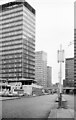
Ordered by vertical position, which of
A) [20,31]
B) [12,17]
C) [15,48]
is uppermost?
A: [12,17]

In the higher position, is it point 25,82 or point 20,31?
point 20,31

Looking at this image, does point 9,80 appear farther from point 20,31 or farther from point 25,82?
point 20,31

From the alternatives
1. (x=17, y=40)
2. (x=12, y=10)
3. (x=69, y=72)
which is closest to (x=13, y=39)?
(x=17, y=40)

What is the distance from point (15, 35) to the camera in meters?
147

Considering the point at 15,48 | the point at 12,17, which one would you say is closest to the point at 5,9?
the point at 12,17

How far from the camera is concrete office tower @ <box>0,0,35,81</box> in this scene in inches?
5620

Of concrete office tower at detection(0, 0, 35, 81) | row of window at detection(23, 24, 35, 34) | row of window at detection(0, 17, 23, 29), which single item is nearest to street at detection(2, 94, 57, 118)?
concrete office tower at detection(0, 0, 35, 81)

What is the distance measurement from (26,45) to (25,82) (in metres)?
23.2

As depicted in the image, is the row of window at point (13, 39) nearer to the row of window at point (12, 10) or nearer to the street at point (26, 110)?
the row of window at point (12, 10)

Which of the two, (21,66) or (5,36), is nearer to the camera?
(21,66)

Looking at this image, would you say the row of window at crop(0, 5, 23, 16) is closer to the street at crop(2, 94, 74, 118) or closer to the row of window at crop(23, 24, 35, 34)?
the row of window at crop(23, 24, 35, 34)

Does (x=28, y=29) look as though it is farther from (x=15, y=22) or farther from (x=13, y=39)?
(x=13, y=39)

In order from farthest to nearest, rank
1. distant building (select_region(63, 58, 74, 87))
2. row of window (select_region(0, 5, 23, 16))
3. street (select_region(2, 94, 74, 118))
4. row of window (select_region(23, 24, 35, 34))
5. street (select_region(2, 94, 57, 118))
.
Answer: distant building (select_region(63, 58, 74, 87))
row of window (select_region(0, 5, 23, 16))
row of window (select_region(23, 24, 35, 34))
street (select_region(2, 94, 74, 118))
street (select_region(2, 94, 57, 118))

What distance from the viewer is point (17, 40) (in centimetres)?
14512
